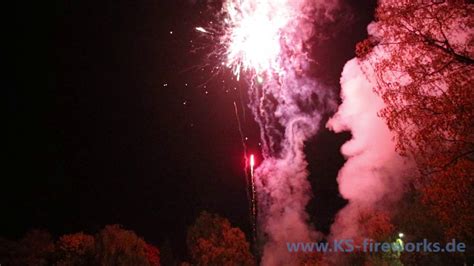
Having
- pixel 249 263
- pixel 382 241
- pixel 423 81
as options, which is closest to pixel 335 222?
pixel 382 241

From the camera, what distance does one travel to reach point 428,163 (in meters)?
8.82

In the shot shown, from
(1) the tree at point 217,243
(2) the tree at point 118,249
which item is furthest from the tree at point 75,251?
(1) the tree at point 217,243

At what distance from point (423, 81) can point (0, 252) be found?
28.7 m

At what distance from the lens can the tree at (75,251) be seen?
963 inches

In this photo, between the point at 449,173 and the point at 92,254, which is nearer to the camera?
the point at 449,173

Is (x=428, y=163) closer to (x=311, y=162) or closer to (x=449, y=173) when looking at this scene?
(x=449, y=173)

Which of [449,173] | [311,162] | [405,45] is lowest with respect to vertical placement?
[449,173]

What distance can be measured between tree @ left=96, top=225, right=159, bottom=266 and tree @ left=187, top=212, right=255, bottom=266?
362cm

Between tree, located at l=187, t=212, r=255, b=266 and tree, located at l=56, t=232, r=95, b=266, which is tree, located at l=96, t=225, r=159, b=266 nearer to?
tree, located at l=56, t=232, r=95, b=266

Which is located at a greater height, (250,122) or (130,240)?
(250,122)

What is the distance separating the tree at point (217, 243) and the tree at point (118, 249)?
11.9 feet

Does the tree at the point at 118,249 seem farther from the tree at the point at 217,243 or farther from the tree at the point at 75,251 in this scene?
the tree at the point at 217,243

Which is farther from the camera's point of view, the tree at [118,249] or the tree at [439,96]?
the tree at [118,249]

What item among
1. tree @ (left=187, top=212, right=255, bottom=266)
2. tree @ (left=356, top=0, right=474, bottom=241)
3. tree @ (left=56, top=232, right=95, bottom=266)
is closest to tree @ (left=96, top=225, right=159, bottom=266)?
tree @ (left=56, top=232, right=95, bottom=266)
